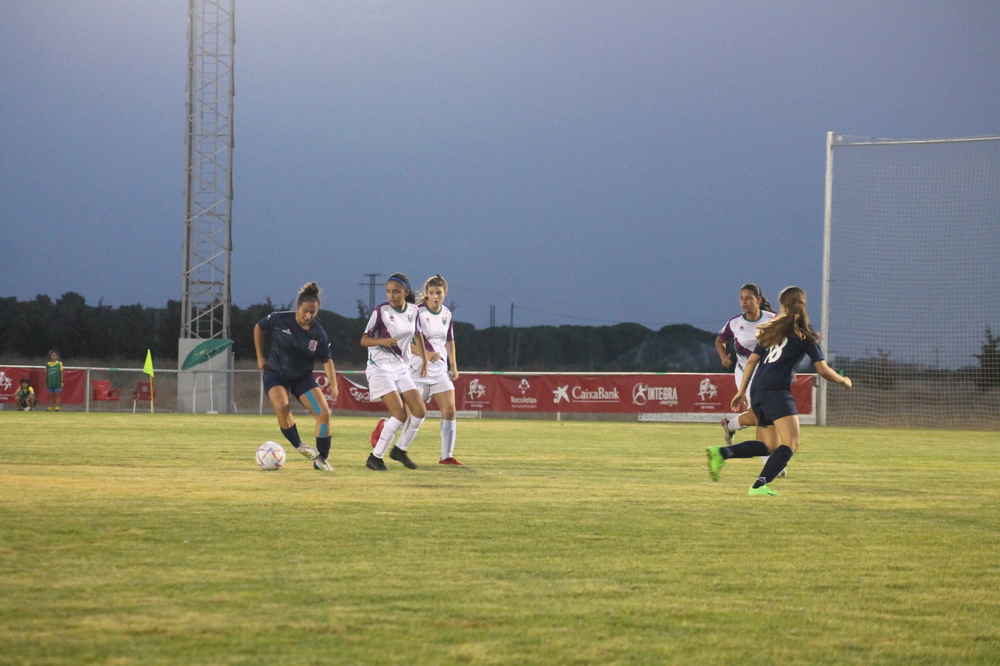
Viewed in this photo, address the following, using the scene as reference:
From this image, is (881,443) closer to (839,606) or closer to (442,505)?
(442,505)

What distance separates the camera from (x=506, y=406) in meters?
29.8

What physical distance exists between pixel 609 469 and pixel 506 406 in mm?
18640

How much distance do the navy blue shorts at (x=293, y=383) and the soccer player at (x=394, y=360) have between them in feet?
2.15

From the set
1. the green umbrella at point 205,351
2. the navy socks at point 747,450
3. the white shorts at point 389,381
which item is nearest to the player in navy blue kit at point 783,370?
the navy socks at point 747,450

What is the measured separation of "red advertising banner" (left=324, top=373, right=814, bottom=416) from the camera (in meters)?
28.0

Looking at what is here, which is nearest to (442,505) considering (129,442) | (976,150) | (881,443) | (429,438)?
(129,442)

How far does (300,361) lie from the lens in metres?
10.5

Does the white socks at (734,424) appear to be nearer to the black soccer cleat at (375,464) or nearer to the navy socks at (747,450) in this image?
the navy socks at (747,450)

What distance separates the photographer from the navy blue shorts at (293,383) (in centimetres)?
1058

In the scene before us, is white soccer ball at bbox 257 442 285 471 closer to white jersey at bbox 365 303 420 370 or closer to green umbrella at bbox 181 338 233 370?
white jersey at bbox 365 303 420 370

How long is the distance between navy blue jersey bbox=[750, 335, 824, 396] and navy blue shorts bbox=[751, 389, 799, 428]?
0.04 m

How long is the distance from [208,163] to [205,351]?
615 cm

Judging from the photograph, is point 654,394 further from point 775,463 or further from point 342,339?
point 342,339

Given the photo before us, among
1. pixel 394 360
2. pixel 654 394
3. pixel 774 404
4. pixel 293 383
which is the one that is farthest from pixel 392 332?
pixel 654 394
